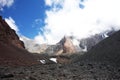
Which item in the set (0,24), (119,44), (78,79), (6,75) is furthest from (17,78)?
(0,24)

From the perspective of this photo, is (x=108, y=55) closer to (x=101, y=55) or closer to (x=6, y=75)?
(x=101, y=55)

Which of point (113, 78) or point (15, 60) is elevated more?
point (15, 60)

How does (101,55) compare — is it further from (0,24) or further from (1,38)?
(0,24)

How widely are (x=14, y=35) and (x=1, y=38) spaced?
22.9 m

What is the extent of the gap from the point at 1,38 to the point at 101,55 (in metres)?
23.1

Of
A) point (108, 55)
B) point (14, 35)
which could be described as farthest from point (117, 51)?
point (14, 35)

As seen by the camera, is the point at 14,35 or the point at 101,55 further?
the point at 14,35

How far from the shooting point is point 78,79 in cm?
2855

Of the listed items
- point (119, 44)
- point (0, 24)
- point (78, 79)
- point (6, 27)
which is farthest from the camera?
point (6, 27)

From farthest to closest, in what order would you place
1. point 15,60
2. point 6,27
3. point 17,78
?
point 6,27 < point 15,60 < point 17,78

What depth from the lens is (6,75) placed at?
27484mm

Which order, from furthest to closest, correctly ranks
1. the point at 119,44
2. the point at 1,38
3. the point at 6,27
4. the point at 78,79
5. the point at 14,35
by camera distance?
1. the point at 14,35
2. the point at 6,27
3. the point at 1,38
4. the point at 119,44
5. the point at 78,79

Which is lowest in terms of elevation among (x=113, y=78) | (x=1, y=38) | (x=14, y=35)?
(x=113, y=78)

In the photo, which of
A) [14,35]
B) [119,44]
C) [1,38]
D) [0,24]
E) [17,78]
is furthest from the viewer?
[14,35]
